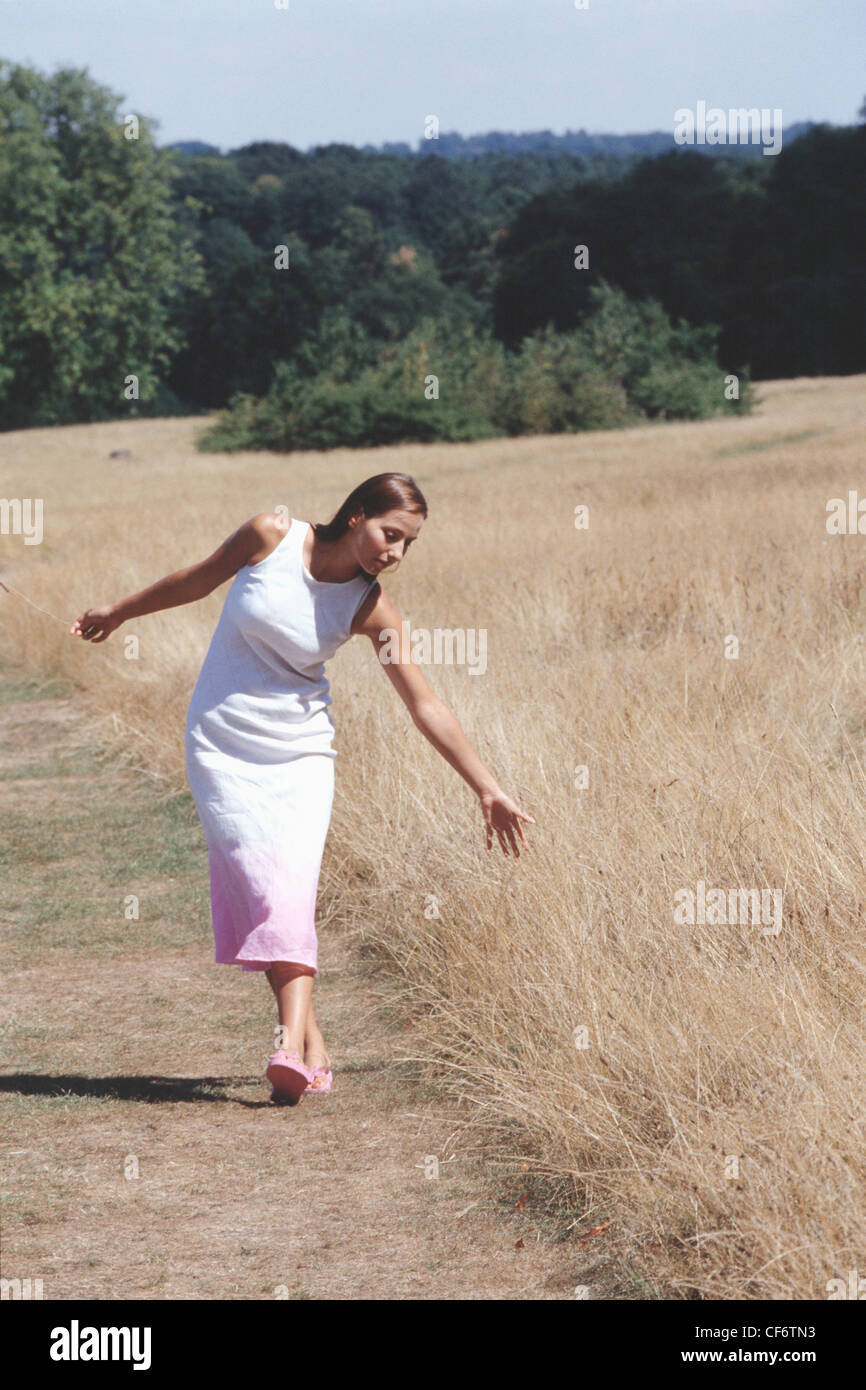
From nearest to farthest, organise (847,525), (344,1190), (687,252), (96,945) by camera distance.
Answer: (344,1190), (96,945), (847,525), (687,252)

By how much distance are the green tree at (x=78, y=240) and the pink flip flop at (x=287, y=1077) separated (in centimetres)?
5555

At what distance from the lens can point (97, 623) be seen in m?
4.29

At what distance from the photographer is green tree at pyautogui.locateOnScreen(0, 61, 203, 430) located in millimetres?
56250

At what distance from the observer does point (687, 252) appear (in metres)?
64.1

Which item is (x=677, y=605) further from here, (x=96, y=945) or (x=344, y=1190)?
(x=344, y=1190)

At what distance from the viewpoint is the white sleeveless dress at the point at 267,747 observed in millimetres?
3943

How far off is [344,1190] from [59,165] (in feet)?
200

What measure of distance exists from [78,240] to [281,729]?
59894mm

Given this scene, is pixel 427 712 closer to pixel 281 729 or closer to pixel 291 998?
pixel 281 729

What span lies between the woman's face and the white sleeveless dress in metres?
0.14

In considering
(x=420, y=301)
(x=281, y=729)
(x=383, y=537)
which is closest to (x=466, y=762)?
(x=281, y=729)

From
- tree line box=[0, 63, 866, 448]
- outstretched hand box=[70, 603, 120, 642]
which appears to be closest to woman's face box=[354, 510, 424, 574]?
outstretched hand box=[70, 603, 120, 642]

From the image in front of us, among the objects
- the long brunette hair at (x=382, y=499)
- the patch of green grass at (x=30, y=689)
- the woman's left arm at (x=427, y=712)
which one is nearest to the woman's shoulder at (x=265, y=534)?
the long brunette hair at (x=382, y=499)

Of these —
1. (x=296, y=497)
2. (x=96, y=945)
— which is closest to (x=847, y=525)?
(x=96, y=945)
